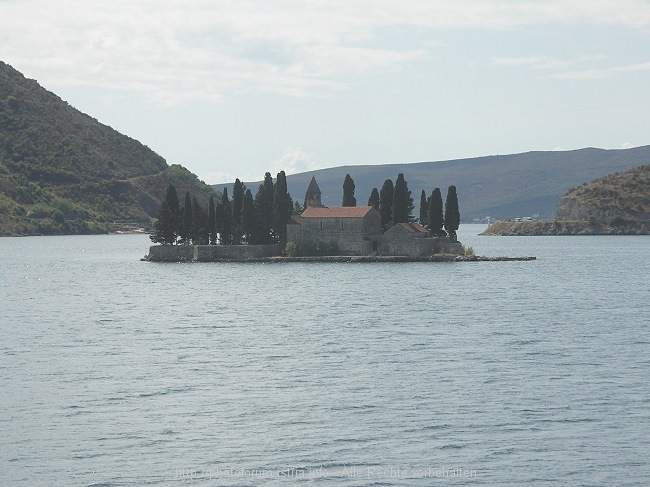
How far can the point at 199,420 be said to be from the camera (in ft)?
120

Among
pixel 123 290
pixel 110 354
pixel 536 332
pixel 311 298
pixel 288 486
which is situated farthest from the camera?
pixel 123 290

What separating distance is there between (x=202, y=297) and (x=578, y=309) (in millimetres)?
29208

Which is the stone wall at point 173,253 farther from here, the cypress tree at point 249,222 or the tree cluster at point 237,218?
the cypress tree at point 249,222

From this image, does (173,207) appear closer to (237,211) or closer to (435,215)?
(237,211)

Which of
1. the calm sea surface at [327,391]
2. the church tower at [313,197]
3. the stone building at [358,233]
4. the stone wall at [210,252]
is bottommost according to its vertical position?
the calm sea surface at [327,391]

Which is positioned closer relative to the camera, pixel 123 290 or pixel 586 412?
pixel 586 412

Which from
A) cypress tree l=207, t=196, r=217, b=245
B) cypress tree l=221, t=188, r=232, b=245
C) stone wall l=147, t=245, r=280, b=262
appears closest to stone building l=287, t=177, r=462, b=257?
stone wall l=147, t=245, r=280, b=262

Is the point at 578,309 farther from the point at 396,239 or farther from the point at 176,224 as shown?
the point at 176,224

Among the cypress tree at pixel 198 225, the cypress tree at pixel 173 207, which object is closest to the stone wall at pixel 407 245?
the cypress tree at pixel 198 225

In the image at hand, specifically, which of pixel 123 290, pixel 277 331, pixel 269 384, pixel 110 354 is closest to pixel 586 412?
pixel 269 384

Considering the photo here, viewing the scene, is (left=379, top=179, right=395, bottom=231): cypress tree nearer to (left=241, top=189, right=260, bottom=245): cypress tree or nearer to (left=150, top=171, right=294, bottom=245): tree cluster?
(left=150, top=171, right=294, bottom=245): tree cluster

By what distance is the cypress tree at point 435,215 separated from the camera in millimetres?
124500

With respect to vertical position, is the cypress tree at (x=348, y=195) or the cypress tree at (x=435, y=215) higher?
the cypress tree at (x=348, y=195)

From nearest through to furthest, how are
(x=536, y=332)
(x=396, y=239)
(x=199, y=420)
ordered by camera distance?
(x=199, y=420) < (x=536, y=332) < (x=396, y=239)
